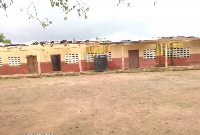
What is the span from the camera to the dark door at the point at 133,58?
21.5 meters

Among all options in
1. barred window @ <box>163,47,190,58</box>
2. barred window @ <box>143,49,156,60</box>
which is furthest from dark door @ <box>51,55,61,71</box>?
barred window @ <box>163,47,190,58</box>

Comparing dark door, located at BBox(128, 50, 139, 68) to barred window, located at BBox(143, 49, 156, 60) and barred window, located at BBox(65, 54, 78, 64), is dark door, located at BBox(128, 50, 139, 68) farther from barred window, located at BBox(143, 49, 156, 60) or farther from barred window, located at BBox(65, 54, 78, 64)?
barred window, located at BBox(65, 54, 78, 64)

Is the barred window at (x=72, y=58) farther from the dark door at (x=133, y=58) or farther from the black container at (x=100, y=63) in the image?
the dark door at (x=133, y=58)

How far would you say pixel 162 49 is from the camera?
21.1 m

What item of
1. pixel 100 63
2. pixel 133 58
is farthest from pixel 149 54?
pixel 100 63

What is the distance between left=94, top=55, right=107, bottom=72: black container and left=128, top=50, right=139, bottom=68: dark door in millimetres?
2830

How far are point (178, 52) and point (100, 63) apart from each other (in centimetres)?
776

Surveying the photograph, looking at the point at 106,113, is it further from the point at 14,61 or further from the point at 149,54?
the point at 14,61

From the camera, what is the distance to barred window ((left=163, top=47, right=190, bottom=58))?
20.9 metres

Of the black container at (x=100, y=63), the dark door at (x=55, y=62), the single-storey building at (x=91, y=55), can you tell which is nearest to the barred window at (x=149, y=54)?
the single-storey building at (x=91, y=55)

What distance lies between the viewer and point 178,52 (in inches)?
834

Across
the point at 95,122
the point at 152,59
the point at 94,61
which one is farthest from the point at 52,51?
the point at 95,122

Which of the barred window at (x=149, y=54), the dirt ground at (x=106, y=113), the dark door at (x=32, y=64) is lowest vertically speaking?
the dirt ground at (x=106, y=113)

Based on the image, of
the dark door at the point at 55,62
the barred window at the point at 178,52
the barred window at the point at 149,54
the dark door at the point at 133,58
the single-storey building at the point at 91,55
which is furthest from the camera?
the dark door at the point at 55,62
